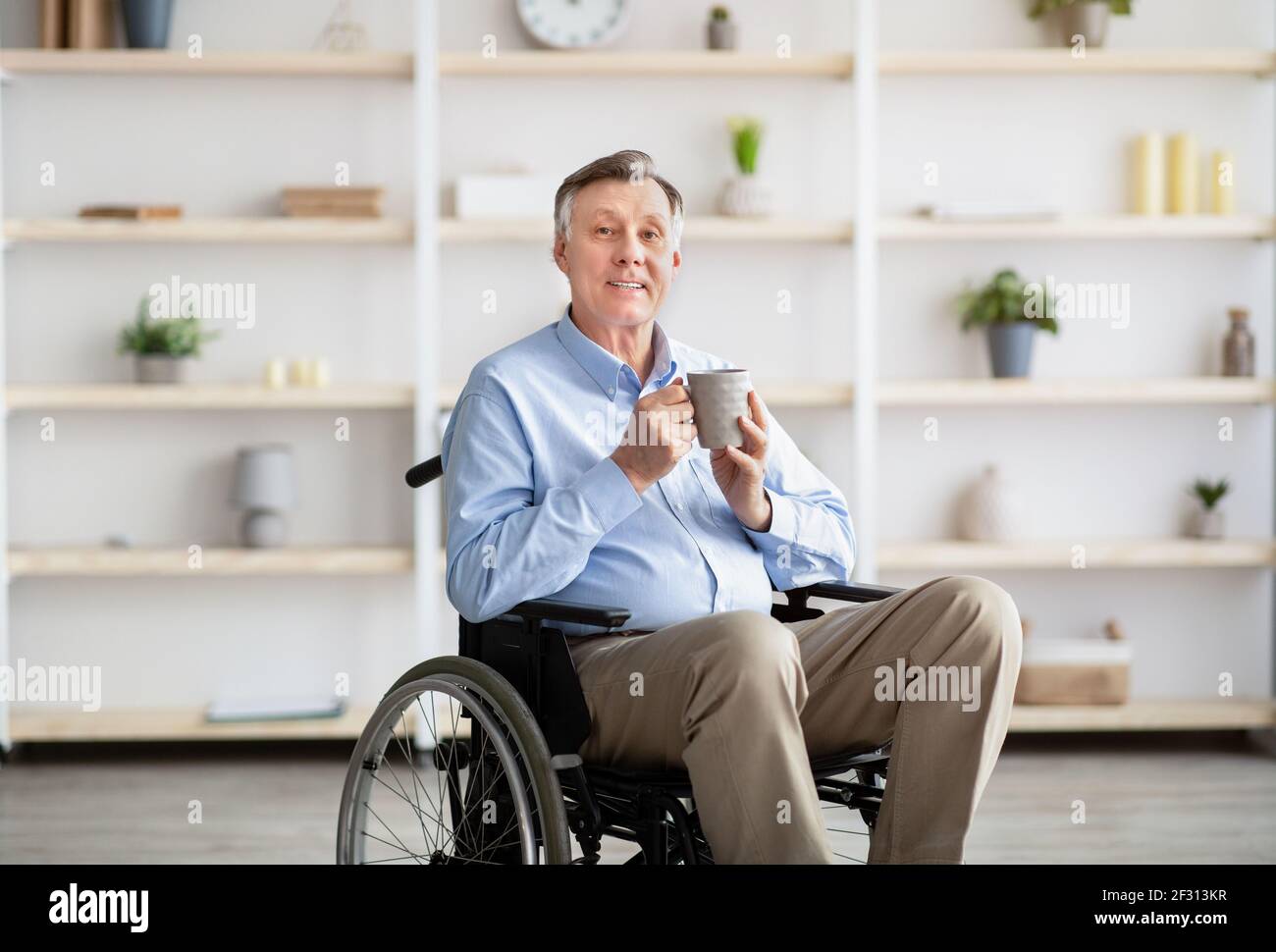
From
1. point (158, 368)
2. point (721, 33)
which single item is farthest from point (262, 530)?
point (721, 33)

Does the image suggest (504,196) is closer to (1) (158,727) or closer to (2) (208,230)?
(2) (208,230)

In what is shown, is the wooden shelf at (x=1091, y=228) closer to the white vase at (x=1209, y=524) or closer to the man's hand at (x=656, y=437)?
the white vase at (x=1209, y=524)

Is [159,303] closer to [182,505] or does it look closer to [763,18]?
[182,505]

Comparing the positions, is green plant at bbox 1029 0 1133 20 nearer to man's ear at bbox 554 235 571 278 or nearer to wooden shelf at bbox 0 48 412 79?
wooden shelf at bbox 0 48 412 79

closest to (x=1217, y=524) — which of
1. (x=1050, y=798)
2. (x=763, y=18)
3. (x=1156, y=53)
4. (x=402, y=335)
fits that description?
(x=1050, y=798)

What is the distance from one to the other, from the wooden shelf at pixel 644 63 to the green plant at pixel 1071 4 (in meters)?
0.60

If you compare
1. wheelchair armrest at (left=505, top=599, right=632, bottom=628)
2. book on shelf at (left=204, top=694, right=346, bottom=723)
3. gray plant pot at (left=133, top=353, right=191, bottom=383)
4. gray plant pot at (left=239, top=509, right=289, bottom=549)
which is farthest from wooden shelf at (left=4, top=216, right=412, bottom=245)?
wheelchair armrest at (left=505, top=599, right=632, bottom=628)

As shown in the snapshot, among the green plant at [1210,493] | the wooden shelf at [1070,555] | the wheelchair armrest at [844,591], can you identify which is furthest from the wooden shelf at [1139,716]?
the wheelchair armrest at [844,591]

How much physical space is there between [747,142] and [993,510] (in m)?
1.23

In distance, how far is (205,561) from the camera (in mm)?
3604

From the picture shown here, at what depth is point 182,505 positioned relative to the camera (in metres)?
3.88

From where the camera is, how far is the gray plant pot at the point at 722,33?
3.71m

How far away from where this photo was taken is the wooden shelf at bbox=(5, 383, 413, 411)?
361 cm
